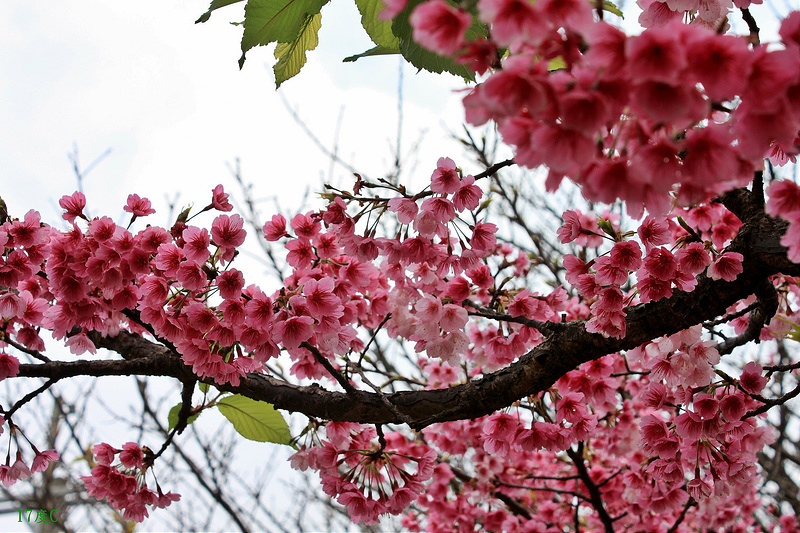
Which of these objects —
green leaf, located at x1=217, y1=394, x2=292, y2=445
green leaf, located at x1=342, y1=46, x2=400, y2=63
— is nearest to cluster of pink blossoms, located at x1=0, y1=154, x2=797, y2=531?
green leaf, located at x1=217, y1=394, x2=292, y2=445

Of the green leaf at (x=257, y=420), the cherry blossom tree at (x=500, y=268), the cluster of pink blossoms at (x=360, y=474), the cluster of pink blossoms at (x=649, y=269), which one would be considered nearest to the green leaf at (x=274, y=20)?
the cherry blossom tree at (x=500, y=268)

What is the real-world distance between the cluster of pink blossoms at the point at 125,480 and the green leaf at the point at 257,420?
0.34 metres

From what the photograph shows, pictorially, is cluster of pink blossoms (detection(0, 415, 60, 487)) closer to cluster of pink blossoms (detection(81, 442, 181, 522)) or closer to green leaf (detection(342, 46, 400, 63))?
cluster of pink blossoms (detection(81, 442, 181, 522))

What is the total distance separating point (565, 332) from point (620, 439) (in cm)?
181

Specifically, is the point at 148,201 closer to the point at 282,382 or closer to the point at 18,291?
the point at 18,291

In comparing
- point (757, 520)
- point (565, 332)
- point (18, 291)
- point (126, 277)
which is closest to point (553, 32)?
point (565, 332)

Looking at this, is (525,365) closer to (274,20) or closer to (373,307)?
(373,307)

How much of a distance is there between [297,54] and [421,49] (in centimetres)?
47

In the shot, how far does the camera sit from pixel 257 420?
2264mm

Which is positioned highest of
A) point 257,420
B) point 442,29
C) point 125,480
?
point 257,420

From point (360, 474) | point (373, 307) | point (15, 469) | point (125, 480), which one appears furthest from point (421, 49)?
point (15, 469)

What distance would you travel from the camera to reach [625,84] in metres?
0.64

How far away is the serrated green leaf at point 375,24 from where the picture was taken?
1.15m

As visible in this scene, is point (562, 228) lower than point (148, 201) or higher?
lower
